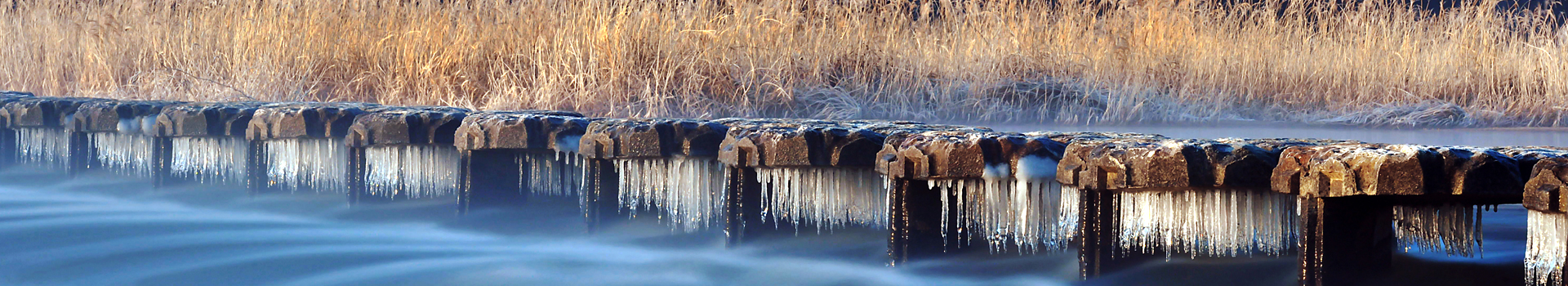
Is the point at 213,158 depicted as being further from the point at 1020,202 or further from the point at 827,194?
the point at 1020,202

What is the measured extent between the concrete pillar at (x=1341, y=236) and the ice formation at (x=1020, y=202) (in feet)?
1.39

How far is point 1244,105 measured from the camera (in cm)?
574

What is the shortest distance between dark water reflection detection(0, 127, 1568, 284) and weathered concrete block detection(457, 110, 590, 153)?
0.27 metres

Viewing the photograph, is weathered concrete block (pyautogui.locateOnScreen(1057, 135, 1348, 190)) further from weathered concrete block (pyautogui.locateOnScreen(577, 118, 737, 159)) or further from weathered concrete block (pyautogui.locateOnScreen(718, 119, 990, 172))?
weathered concrete block (pyautogui.locateOnScreen(577, 118, 737, 159))

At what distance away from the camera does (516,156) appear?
342 centimetres

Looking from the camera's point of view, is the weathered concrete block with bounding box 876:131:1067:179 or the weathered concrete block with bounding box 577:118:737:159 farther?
the weathered concrete block with bounding box 577:118:737:159

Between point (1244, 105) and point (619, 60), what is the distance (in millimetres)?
2932

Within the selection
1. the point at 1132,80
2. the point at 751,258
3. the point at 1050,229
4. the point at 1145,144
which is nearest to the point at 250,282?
the point at 751,258

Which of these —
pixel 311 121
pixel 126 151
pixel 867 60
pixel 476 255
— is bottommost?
pixel 476 255

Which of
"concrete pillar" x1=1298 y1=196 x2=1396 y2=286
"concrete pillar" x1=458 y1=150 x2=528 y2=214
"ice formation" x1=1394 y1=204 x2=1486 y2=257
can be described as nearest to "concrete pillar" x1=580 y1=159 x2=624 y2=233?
"concrete pillar" x1=458 y1=150 x2=528 y2=214

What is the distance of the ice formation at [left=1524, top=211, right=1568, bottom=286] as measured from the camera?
5.68ft

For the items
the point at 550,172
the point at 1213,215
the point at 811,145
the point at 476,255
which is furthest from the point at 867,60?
the point at 1213,215

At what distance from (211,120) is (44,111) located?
1.12 meters

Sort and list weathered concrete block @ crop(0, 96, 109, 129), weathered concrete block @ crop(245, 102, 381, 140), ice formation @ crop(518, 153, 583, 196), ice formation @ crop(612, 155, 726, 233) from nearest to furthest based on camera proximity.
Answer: ice formation @ crop(612, 155, 726, 233)
ice formation @ crop(518, 153, 583, 196)
weathered concrete block @ crop(245, 102, 381, 140)
weathered concrete block @ crop(0, 96, 109, 129)
